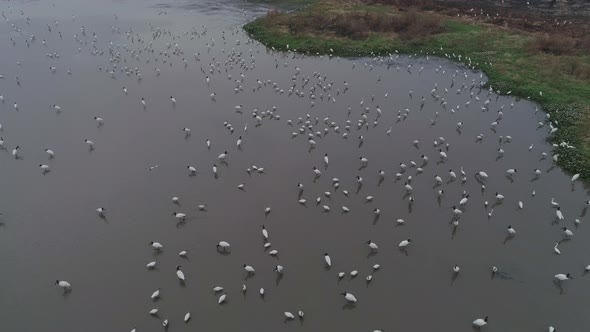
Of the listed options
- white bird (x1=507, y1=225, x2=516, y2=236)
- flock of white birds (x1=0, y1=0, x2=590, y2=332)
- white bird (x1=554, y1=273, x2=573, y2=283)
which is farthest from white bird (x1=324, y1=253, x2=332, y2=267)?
white bird (x1=554, y1=273, x2=573, y2=283)

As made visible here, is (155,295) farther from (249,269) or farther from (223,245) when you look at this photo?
(249,269)

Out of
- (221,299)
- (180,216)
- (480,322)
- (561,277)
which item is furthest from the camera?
(180,216)

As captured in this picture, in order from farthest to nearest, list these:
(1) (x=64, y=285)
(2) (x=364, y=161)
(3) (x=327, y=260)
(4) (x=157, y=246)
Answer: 1. (2) (x=364, y=161)
2. (4) (x=157, y=246)
3. (3) (x=327, y=260)
4. (1) (x=64, y=285)

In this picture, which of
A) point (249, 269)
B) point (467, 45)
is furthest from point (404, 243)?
point (467, 45)

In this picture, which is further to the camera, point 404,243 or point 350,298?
point 404,243

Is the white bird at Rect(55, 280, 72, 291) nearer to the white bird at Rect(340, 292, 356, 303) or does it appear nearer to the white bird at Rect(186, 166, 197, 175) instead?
the white bird at Rect(186, 166, 197, 175)
